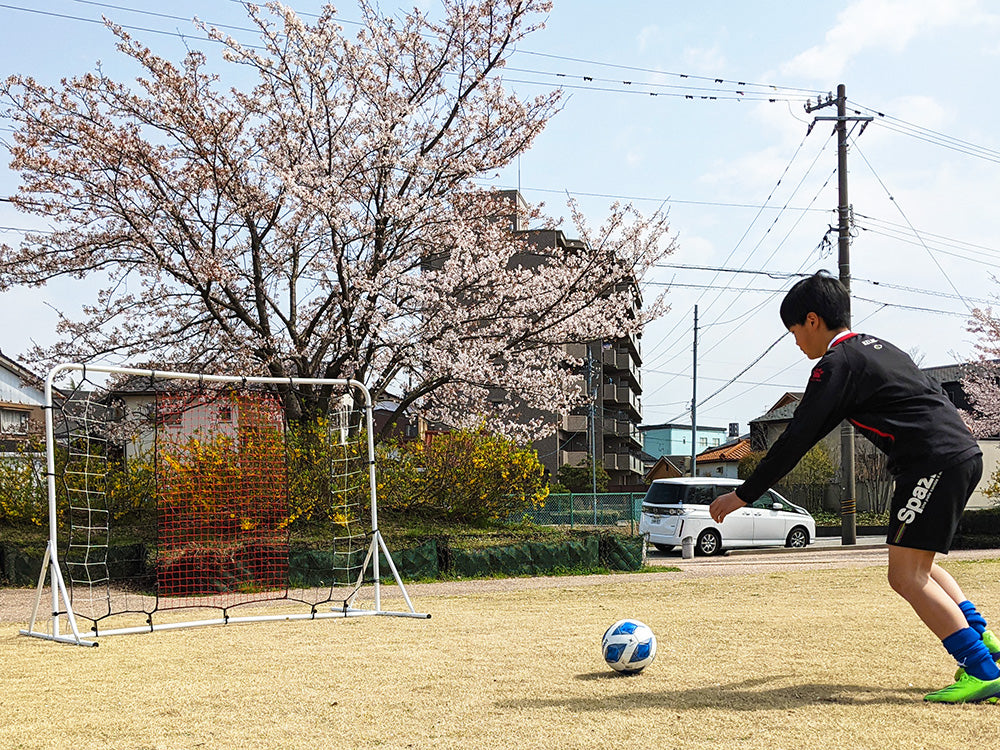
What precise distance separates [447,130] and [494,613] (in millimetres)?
9555

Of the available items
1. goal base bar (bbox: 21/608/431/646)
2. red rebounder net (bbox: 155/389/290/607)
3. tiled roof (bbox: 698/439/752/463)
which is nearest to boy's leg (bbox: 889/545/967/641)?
goal base bar (bbox: 21/608/431/646)

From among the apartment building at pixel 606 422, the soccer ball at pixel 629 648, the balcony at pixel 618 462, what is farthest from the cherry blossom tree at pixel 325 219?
the balcony at pixel 618 462

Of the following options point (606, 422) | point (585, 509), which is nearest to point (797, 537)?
point (585, 509)

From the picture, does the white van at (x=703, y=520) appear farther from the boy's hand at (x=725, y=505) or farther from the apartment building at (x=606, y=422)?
the apartment building at (x=606, y=422)

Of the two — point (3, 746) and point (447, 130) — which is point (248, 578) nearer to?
point (447, 130)

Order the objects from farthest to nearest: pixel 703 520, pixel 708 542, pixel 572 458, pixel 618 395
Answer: pixel 618 395 → pixel 572 458 → pixel 708 542 → pixel 703 520

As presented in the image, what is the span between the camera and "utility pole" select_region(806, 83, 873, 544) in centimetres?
2266

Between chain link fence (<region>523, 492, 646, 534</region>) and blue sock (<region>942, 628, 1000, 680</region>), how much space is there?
17713 mm

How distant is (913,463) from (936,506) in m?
0.19

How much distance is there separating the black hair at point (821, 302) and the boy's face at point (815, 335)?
0.02m

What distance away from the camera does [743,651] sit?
18.7 ft

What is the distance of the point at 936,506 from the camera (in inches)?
154

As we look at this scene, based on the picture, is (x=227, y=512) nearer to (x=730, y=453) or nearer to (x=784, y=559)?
(x=784, y=559)

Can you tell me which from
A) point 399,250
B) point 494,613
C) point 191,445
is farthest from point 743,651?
point 399,250
